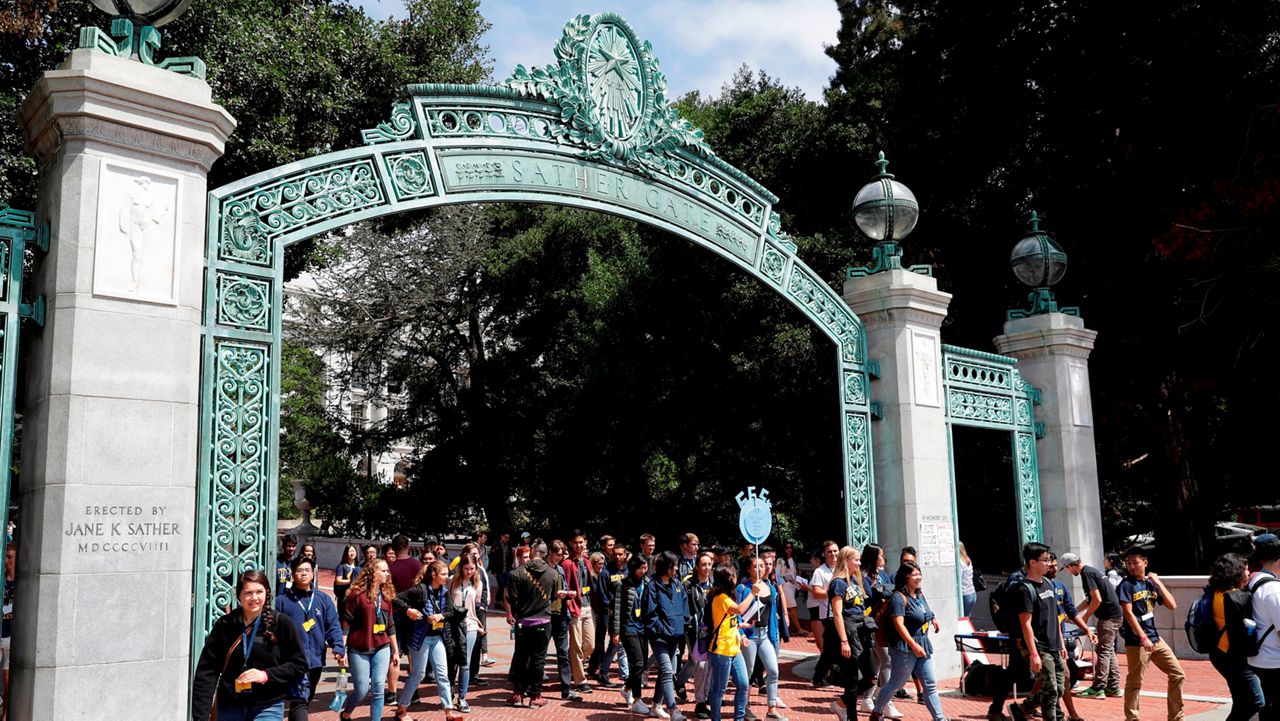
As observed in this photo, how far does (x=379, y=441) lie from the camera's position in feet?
106

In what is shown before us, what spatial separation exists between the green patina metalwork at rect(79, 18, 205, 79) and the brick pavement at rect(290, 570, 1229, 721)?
6.21 m

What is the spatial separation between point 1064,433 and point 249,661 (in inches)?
449

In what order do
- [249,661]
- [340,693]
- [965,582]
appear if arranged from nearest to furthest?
[249,661] < [340,693] < [965,582]

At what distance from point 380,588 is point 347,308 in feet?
74.4

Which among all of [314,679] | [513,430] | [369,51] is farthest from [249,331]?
[513,430]

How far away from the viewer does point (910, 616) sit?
342 inches

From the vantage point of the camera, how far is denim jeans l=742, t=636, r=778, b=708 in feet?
31.3

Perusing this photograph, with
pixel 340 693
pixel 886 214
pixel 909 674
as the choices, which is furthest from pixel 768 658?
pixel 886 214

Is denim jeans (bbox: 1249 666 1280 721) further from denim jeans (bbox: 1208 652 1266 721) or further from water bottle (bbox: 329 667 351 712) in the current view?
water bottle (bbox: 329 667 351 712)

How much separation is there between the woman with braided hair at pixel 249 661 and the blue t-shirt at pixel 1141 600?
24.3 feet

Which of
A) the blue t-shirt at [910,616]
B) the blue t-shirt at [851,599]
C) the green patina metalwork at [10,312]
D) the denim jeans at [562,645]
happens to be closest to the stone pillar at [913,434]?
the blue t-shirt at [851,599]

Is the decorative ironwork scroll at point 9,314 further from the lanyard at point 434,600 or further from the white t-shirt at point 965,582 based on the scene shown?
the white t-shirt at point 965,582

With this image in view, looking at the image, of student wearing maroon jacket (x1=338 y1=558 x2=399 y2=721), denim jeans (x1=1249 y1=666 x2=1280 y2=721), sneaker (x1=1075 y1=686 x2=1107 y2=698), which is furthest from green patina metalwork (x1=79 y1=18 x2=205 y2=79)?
sneaker (x1=1075 y1=686 x2=1107 y2=698)

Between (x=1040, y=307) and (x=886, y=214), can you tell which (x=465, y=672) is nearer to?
(x=886, y=214)
